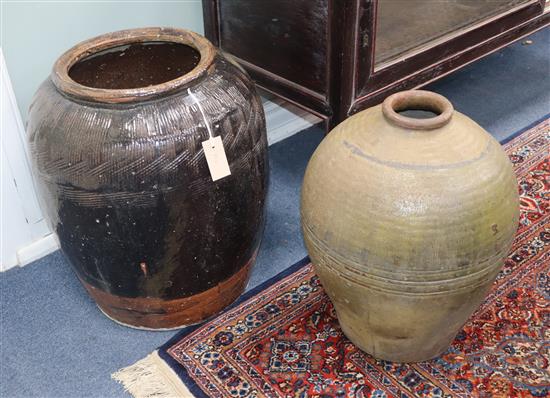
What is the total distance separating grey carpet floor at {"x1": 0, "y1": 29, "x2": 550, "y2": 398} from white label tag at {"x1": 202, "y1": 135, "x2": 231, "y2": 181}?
474mm

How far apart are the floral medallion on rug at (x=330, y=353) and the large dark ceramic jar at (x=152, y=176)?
0.11 meters

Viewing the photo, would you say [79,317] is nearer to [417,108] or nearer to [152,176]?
[152,176]

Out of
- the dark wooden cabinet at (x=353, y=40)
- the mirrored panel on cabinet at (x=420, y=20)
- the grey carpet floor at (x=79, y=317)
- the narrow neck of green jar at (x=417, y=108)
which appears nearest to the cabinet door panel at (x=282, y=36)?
the dark wooden cabinet at (x=353, y=40)

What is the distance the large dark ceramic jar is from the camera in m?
1.31

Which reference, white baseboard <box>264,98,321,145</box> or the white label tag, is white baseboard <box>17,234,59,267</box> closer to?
the white label tag

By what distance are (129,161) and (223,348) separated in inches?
20.6

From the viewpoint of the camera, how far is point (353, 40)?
59.4 inches

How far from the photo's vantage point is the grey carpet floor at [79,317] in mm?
1505

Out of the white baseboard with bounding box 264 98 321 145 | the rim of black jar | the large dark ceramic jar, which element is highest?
the rim of black jar

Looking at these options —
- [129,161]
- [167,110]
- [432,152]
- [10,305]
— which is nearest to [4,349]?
[10,305]

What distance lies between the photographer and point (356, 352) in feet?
4.99

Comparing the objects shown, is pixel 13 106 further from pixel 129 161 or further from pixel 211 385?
pixel 211 385

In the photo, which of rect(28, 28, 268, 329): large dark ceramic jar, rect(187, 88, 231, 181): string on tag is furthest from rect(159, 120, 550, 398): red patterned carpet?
rect(187, 88, 231, 181): string on tag

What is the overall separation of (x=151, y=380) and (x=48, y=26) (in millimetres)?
919
